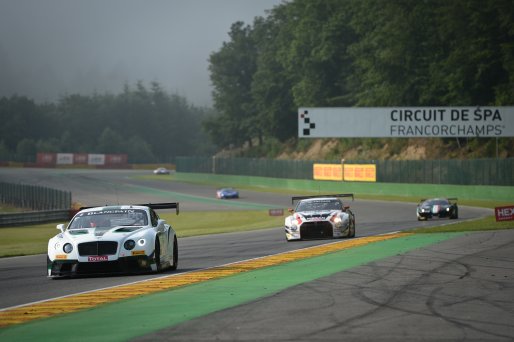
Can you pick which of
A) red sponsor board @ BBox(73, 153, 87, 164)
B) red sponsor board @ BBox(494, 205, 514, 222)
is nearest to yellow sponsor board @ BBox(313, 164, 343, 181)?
red sponsor board @ BBox(494, 205, 514, 222)

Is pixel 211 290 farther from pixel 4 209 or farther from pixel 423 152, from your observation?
pixel 423 152

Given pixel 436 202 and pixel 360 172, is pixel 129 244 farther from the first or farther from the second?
pixel 360 172

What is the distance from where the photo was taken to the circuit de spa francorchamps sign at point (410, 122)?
64250mm

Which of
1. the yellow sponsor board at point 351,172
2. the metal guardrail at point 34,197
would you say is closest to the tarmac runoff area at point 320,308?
the metal guardrail at point 34,197

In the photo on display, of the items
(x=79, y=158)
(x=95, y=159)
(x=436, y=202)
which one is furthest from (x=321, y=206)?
(x=95, y=159)

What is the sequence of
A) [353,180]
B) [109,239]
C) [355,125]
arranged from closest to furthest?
[109,239] < [355,125] < [353,180]

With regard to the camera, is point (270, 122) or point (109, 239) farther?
point (270, 122)

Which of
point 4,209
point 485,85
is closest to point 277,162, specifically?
point 485,85

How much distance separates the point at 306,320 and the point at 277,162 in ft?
280

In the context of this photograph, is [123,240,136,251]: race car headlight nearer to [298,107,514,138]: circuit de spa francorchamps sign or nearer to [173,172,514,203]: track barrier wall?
[173,172,514,203]: track barrier wall

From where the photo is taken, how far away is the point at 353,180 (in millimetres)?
78875

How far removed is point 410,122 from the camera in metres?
65.5

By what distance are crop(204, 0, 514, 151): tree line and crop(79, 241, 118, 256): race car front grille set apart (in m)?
64.9

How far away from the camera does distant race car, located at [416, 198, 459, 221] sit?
43656 mm
